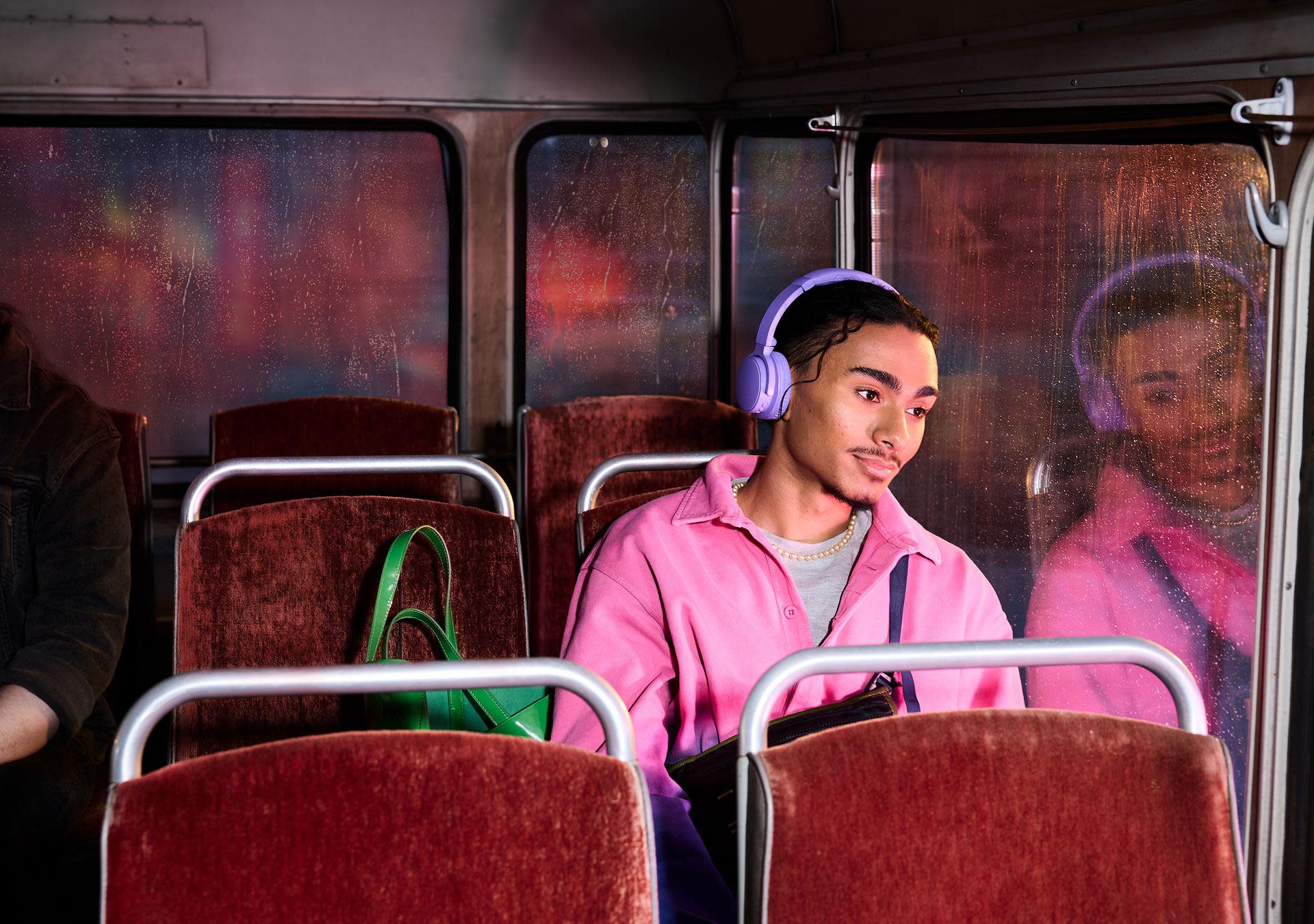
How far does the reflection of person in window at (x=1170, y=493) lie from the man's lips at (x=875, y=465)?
0.48 meters

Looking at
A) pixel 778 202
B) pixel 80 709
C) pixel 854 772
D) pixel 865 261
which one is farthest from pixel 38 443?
pixel 778 202

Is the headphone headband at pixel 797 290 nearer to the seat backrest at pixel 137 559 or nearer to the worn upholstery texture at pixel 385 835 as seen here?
the worn upholstery texture at pixel 385 835

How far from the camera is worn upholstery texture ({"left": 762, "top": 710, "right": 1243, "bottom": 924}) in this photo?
111 centimetres

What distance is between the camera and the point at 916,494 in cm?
304

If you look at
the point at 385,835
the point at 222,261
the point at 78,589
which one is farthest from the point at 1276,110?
the point at 222,261

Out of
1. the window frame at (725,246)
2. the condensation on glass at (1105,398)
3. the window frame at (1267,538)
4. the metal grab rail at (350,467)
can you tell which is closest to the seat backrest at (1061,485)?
the condensation on glass at (1105,398)

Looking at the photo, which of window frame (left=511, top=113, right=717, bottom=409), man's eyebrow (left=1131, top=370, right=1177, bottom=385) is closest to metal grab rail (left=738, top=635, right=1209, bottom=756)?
man's eyebrow (left=1131, top=370, right=1177, bottom=385)

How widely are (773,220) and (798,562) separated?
8.21 ft

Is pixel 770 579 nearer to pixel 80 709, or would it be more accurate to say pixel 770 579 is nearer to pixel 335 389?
pixel 80 709

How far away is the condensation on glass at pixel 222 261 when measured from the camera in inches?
174

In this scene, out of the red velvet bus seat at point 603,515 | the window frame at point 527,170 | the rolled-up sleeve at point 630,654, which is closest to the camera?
the rolled-up sleeve at point 630,654

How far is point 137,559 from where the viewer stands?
10.3 ft

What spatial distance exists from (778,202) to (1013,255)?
1.65 m

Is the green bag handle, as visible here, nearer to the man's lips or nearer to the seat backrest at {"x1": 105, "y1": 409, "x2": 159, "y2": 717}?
the man's lips
